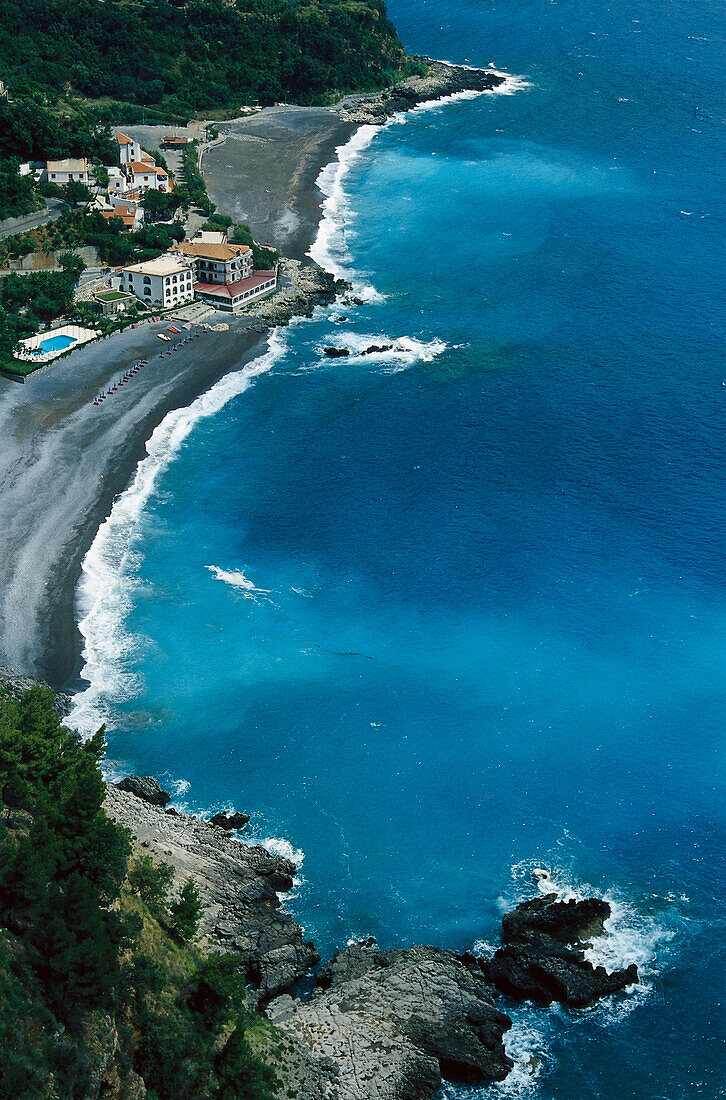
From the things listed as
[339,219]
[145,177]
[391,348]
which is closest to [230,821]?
[391,348]

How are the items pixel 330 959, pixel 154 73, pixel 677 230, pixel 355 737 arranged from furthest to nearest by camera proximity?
pixel 154 73 → pixel 677 230 → pixel 355 737 → pixel 330 959

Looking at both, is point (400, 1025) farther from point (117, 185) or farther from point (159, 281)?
point (117, 185)

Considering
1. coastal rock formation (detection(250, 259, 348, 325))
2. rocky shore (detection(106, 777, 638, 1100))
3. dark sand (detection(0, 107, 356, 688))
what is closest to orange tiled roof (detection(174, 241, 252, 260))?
coastal rock formation (detection(250, 259, 348, 325))

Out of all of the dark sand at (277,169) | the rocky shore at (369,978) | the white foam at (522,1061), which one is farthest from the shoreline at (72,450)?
the white foam at (522,1061)

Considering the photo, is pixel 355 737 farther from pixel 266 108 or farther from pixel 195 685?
pixel 266 108

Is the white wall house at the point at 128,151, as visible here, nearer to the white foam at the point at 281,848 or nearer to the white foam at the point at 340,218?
the white foam at the point at 340,218

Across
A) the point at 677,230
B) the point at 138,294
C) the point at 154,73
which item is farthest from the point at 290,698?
the point at 154,73

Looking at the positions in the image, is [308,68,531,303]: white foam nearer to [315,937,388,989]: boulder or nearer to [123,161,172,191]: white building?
[123,161,172,191]: white building
